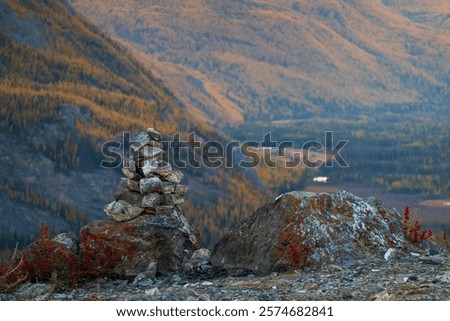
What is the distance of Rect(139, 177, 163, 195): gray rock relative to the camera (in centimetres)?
3080

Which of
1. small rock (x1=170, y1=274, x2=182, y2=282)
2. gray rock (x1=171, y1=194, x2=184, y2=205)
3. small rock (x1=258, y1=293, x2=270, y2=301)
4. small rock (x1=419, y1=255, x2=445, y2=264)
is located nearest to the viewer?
small rock (x1=258, y1=293, x2=270, y2=301)

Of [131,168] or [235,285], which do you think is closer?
[235,285]

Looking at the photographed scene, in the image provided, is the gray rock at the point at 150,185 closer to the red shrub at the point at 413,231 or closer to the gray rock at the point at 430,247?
the red shrub at the point at 413,231

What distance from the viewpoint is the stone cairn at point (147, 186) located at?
99.8ft

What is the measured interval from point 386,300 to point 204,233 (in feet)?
574

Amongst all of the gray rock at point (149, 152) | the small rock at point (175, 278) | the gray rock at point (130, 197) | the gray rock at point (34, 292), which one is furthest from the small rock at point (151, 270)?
the gray rock at point (149, 152)

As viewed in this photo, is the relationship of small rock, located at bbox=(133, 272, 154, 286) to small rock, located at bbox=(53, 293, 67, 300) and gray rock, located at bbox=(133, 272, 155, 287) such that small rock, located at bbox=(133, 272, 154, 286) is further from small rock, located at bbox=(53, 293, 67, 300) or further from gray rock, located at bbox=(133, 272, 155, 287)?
small rock, located at bbox=(53, 293, 67, 300)

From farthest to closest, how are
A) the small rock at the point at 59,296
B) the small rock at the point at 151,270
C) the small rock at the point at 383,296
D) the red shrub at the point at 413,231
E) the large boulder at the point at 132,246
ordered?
the red shrub at the point at 413,231 < the large boulder at the point at 132,246 < the small rock at the point at 151,270 < the small rock at the point at 59,296 < the small rock at the point at 383,296

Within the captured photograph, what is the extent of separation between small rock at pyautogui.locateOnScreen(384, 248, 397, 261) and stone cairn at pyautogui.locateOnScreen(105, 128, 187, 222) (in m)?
7.74

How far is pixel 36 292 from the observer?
83.5 ft

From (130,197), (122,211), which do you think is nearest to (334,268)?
(122,211)

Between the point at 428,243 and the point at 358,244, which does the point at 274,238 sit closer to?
the point at 358,244

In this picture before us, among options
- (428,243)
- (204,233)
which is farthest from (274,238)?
(204,233)

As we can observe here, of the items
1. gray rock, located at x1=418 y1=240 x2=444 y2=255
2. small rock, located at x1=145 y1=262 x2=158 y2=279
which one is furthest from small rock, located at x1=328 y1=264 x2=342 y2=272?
small rock, located at x1=145 y1=262 x2=158 y2=279
